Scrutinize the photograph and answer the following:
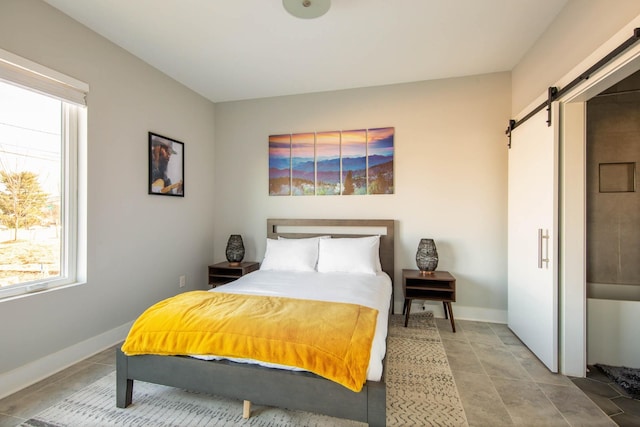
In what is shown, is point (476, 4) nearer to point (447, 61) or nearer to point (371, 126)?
point (447, 61)

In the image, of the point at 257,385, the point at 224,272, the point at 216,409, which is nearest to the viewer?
the point at 257,385

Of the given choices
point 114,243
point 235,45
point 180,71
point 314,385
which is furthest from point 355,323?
point 180,71

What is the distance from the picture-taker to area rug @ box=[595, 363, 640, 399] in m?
1.81

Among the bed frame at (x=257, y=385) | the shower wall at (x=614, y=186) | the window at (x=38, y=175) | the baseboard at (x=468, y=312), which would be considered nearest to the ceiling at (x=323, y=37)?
the window at (x=38, y=175)

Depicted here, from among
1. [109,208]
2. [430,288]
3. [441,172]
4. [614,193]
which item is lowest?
[430,288]

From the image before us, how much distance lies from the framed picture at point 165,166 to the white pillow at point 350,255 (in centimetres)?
181

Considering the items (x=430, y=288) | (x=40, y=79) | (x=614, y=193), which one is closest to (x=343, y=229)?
(x=430, y=288)

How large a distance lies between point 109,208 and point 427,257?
122 inches

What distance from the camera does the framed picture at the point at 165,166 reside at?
9.49ft

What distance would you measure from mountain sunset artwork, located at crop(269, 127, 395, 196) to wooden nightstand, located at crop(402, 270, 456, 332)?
1.02 metres

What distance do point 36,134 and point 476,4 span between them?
3.38 metres

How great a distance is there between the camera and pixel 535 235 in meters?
2.32

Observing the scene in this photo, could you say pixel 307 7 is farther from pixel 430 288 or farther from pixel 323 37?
pixel 430 288

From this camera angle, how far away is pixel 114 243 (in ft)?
8.25
